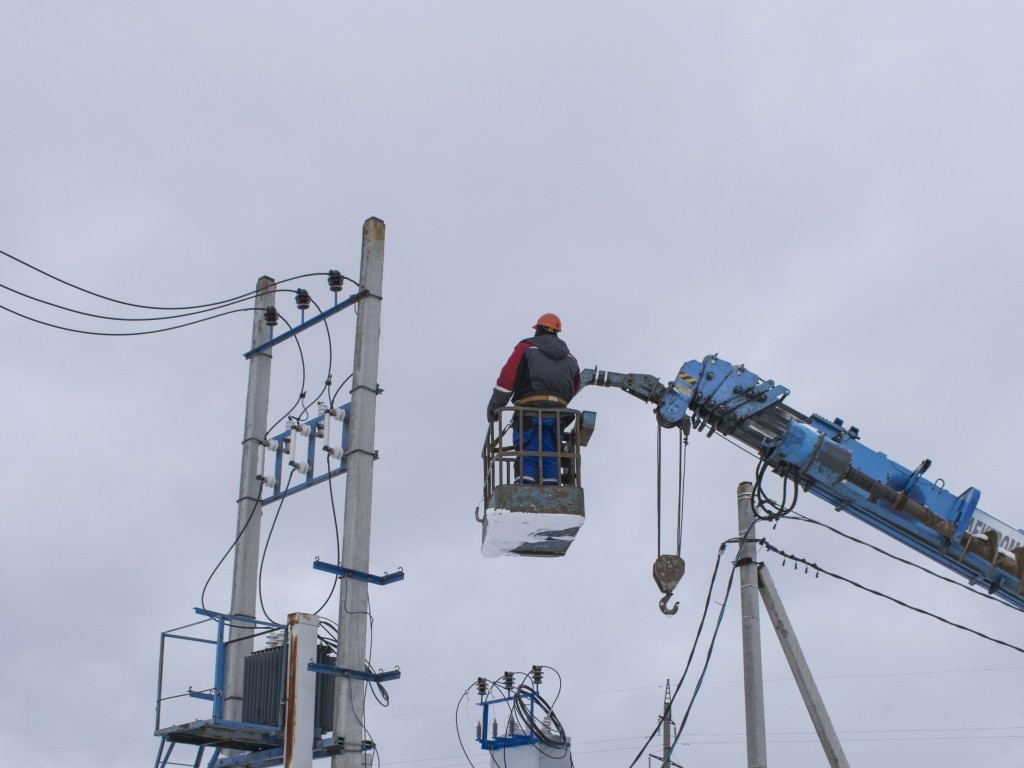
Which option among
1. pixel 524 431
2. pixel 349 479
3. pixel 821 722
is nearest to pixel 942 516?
pixel 821 722

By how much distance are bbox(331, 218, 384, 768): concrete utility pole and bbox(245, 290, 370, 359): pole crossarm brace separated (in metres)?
0.15

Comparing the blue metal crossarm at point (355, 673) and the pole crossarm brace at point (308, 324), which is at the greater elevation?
the pole crossarm brace at point (308, 324)

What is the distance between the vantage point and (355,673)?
14.3 metres

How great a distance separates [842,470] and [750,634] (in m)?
2.55

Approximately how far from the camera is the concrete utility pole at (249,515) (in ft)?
53.4

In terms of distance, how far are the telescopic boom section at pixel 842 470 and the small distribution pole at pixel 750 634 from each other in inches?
50.4

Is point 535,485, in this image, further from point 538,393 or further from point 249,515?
point 249,515

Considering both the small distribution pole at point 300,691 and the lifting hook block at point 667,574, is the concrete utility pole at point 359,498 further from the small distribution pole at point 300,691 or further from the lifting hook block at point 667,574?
the lifting hook block at point 667,574

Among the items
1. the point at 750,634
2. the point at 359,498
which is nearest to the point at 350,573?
the point at 359,498

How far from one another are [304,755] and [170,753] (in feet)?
7.14

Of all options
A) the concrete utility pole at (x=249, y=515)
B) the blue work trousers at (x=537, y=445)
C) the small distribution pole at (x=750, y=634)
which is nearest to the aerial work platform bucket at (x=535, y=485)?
the blue work trousers at (x=537, y=445)

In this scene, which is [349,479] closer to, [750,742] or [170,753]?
[170,753]

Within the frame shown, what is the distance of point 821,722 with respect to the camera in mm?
14180

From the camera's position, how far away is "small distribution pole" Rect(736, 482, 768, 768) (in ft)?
44.5
